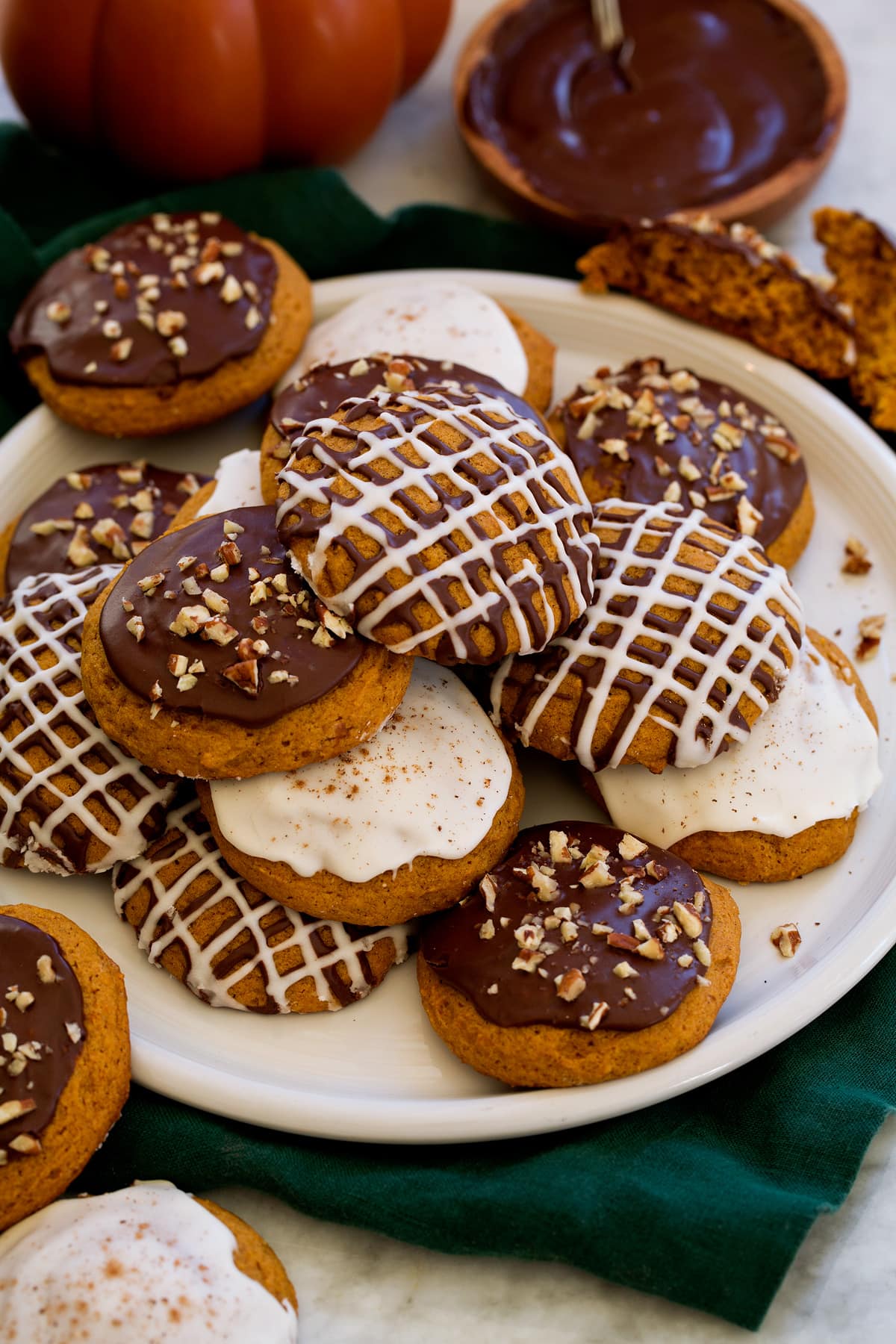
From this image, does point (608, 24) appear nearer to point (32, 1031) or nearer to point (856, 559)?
point (856, 559)

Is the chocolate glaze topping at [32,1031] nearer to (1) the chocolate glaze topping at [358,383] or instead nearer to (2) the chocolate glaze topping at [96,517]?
(2) the chocolate glaze topping at [96,517]

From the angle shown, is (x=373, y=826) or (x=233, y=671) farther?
(x=373, y=826)

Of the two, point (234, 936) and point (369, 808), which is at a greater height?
point (369, 808)

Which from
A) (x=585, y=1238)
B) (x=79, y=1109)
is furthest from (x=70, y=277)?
(x=585, y=1238)

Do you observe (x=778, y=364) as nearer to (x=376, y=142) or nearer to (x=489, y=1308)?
(x=376, y=142)

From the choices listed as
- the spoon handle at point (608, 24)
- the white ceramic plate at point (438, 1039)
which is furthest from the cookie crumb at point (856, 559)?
the spoon handle at point (608, 24)

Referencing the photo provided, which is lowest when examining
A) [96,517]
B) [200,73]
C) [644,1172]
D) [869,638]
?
[644,1172]

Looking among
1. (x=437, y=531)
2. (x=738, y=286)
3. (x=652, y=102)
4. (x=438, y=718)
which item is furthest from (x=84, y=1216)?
(x=652, y=102)
